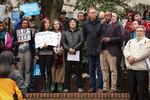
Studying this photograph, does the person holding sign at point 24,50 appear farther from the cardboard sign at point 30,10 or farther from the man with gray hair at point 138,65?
the man with gray hair at point 138,65

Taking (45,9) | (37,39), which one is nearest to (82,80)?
(37,39)

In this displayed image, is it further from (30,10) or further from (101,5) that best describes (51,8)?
(101,5)

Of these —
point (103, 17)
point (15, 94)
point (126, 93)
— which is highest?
point (103, 17)

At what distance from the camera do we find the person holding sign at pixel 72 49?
13.0 m

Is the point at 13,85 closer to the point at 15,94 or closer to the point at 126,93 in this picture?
the point at 15,94

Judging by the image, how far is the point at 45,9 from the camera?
1791 centimetres

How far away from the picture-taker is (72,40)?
1308cm

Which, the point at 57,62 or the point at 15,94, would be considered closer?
the point at 15,94

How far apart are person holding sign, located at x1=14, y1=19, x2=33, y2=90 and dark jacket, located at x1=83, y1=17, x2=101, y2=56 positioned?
155 cm

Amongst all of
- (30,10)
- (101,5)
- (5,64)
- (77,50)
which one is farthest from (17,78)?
(101,5)

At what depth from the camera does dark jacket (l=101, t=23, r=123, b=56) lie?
12844mm

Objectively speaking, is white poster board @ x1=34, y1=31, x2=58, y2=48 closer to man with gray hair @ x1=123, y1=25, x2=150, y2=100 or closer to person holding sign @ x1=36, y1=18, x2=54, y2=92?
person holding sign @ x1=36, y1=18, x2=54, y2=92

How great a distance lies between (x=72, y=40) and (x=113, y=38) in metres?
1.08

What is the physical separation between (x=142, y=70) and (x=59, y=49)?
2.45 meters
